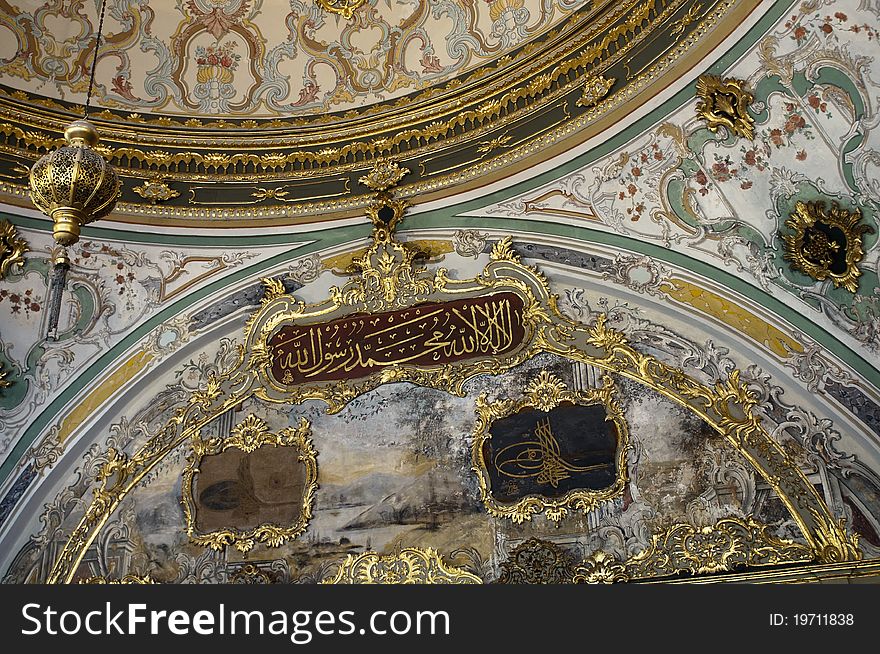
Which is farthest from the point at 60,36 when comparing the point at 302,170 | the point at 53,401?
the point at 53,401

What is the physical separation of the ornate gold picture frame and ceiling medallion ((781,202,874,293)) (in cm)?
361

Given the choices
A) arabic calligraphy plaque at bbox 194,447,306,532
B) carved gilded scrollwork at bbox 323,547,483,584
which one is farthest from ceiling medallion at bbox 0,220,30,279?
carved gilded scrollwork at bbox 323,547,483,584

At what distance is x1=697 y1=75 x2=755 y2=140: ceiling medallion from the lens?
6664mm

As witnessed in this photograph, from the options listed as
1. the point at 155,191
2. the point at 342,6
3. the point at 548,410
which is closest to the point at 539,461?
the point at 548,410

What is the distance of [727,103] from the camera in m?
6.71

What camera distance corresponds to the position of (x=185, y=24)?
8.09 metres

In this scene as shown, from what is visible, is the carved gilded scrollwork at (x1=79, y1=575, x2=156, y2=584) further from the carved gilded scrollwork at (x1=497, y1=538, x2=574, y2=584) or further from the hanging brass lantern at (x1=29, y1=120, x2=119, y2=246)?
the hanging brass lantern at (x1=29, y1=120, x2=119, y2=246)

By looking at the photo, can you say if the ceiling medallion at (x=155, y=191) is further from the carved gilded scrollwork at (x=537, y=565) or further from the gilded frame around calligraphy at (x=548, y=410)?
the carved gilded scrollwork at (x=537, y=565)

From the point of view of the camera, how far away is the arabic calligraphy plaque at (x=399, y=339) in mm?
7547

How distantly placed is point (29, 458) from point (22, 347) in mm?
835

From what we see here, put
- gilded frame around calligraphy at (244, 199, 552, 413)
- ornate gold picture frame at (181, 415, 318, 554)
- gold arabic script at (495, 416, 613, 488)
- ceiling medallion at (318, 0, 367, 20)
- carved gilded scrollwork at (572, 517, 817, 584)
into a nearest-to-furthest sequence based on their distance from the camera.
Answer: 1. carved gilded scrollwork at (572, 517, 817, 584)
2. gold arabic script at (495, 416, 613, 488)
3. ornate gold picture frame at (181, 415, 318, 554)
4. gilded frame around calligraphy at (244, 199, 552, 413)
5. ceiling medallion at (318, 0, 367, 20)

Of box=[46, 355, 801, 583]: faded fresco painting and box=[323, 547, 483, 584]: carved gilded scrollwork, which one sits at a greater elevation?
box=[46, 355, 801, 583]: faded fresco painting

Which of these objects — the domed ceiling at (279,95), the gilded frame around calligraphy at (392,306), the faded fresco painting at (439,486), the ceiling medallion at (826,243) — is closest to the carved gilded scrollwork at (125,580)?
the faded fresco painting at (439,486)

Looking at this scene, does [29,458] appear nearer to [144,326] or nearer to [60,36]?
[144,326]
